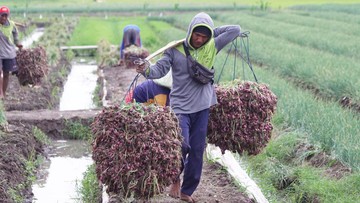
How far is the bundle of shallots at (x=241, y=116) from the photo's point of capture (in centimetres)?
580

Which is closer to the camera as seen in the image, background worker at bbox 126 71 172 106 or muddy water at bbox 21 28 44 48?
background worker at bbox 126 71 172 106

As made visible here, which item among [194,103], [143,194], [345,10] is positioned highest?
[194,103]

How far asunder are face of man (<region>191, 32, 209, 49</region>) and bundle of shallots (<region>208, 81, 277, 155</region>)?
50 cm

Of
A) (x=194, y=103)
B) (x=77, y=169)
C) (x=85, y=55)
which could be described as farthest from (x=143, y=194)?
(x=85, y=55)

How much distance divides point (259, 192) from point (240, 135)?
71 centimetres

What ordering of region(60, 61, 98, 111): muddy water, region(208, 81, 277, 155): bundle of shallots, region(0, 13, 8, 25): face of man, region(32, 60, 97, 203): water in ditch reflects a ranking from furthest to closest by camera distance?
region(60, 61, 98, 111): muddy water < region(0, 13, 8, 25): face of man < region(32, 60, 97, 203): water in ditch < region(208, 81, 277, 155): bundle of shallots

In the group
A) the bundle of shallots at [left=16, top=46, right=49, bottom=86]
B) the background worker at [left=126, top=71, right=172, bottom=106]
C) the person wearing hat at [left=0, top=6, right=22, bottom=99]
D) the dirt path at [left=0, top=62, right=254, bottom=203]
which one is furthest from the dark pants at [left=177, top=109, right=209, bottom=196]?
the bundle of shallots at [left=16, top=46, right=49, bottom=86]

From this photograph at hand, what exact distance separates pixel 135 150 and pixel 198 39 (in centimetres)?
104

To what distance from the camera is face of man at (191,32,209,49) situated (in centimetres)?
551

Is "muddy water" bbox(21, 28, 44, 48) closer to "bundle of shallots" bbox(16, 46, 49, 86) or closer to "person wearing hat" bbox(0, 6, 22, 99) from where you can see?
"bundle of shallots" bbox(16, 46, 49, 86)

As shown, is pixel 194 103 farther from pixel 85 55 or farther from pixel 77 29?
pixel 77 29

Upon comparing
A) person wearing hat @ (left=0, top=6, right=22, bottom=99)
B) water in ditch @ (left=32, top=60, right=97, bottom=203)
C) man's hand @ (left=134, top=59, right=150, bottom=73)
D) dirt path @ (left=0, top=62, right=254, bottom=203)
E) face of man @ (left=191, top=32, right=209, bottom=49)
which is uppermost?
face of man @ (left=191, top=32, right=209, bottom=49)

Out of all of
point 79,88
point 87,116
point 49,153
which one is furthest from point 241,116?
point 79,88

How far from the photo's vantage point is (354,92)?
408 inches
